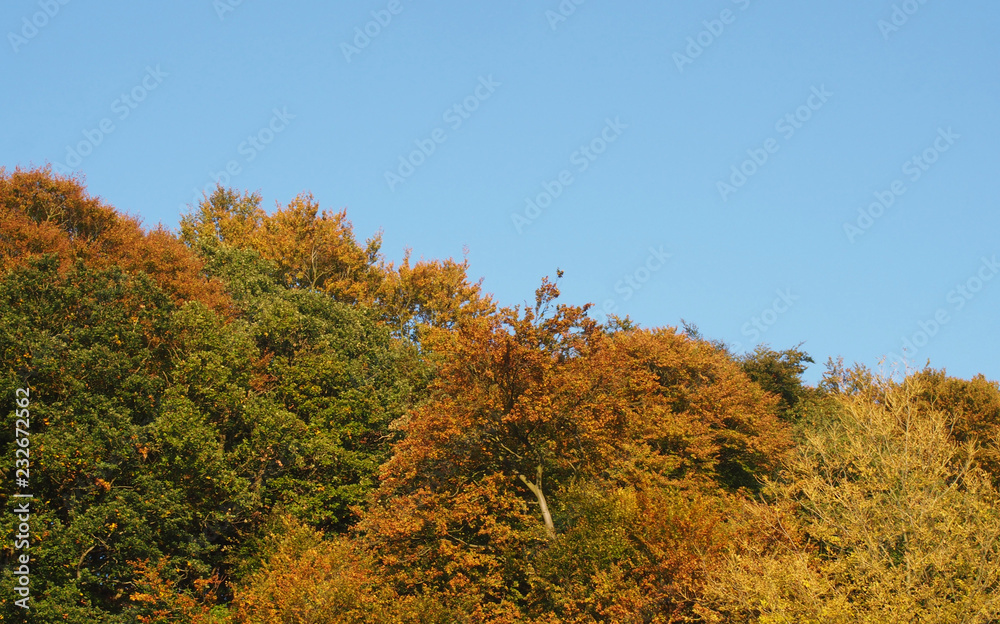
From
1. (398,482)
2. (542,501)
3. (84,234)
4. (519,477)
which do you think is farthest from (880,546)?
(84,234)

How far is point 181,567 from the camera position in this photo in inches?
988

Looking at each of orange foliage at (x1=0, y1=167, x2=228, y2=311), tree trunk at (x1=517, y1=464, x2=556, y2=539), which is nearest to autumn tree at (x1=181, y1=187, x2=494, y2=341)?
orange foliage at (x1=0, y1=167, x2=228, y2=311)

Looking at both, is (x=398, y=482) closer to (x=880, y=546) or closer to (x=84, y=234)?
(x=880, y=546)

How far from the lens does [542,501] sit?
75.1 feet

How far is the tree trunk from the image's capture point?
21.9 metres

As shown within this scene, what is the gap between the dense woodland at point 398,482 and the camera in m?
18.6

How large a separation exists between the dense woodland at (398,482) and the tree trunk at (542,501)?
100mm

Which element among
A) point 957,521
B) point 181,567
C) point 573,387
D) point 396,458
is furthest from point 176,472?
point 957,521

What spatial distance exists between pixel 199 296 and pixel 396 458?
514 inches

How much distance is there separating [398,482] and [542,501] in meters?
4.35

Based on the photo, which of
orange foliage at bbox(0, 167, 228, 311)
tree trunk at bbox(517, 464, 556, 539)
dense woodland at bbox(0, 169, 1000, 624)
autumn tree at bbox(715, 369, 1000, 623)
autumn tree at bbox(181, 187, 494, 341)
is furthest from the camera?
autumn tree at bbox(181, 187, 494, 341)

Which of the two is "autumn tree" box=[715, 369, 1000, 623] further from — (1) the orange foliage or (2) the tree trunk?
(1) the orange foliage

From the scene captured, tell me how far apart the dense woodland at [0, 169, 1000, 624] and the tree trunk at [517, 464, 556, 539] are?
0.33ft

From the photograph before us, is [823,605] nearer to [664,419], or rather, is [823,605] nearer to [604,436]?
[604,436]
